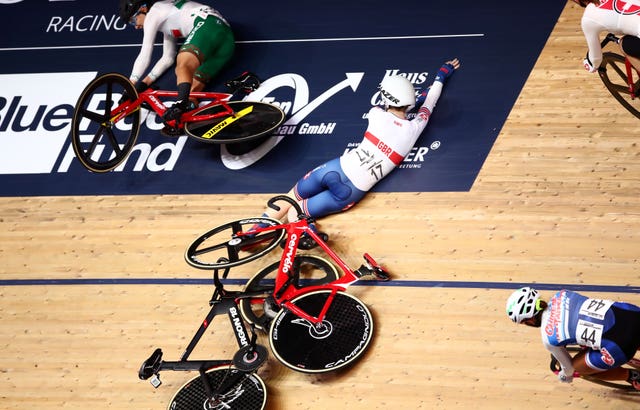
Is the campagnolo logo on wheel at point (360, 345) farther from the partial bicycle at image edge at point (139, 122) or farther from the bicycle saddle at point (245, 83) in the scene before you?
the bicycle saddle at point (245, 83)

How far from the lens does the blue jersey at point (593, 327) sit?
171 inches

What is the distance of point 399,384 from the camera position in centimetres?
521

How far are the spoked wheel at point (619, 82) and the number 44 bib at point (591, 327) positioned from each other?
2.15 metres

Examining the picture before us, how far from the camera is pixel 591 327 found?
173 inches

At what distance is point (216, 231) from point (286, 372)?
40.1 inches

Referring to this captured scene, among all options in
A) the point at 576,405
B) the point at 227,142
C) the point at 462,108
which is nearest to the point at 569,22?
the point at 462,108

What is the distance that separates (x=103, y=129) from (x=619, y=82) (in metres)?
3.76

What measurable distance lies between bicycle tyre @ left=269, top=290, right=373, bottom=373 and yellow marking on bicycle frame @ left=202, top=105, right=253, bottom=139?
1.60 metres

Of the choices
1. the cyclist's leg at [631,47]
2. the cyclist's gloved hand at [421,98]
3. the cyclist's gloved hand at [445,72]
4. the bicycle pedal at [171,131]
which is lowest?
the bicycle pedal at [171,131]

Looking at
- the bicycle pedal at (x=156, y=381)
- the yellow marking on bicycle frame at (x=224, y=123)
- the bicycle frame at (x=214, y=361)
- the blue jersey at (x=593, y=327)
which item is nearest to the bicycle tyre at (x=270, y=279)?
the bicycle frame at (x=214, y=361)

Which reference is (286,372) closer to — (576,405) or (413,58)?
(576,405)

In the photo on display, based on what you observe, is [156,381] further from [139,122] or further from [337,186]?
[139,122]

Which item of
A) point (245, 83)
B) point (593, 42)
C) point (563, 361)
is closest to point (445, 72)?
point (593, 42)

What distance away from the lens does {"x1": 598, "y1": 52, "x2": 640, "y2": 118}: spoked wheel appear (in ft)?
20.0
